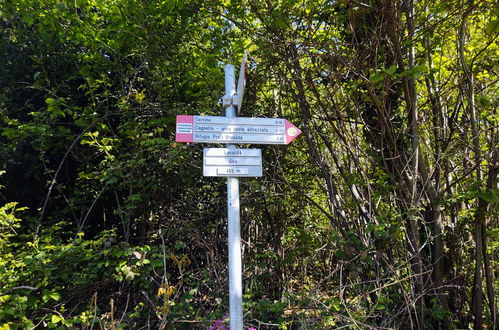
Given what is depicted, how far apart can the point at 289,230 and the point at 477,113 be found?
91.4 inches

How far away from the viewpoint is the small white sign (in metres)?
1.90

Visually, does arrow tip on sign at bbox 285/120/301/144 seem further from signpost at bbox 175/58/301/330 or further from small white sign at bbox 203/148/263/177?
small white sign at bbox 203/148/263/177

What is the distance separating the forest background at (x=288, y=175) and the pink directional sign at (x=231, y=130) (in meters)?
1.02

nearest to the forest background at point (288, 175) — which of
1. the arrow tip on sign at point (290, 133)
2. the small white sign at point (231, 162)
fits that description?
the arrow tip on sign at point (290, 133)

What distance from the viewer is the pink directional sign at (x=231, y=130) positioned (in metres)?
1.93

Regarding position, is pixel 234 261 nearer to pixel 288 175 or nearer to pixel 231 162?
pixel 231 162

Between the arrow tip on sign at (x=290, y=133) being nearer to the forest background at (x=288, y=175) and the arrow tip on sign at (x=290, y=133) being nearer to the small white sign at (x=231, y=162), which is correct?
the small white sign at (x=231, y=162)

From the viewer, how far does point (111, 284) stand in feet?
10.9

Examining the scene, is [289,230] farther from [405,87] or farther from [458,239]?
[405,87]

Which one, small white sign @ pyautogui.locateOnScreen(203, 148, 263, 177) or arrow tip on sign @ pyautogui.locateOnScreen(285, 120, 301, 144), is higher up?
arrow tip on sign @ pyautogui.locateOnScreen(285, 120, 301, 144)

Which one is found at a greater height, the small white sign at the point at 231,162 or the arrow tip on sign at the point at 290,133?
the arrow tip on sign at the point at 290,133

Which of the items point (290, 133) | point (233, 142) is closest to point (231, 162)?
point (233, 142)

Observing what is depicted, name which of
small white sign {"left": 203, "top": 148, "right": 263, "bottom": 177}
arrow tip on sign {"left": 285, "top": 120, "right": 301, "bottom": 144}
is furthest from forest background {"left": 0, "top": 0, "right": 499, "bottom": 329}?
small white sign {"left": 203, "top": 148, "right": 263, "bottom": 177}

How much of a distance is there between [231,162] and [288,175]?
6.61 feet
